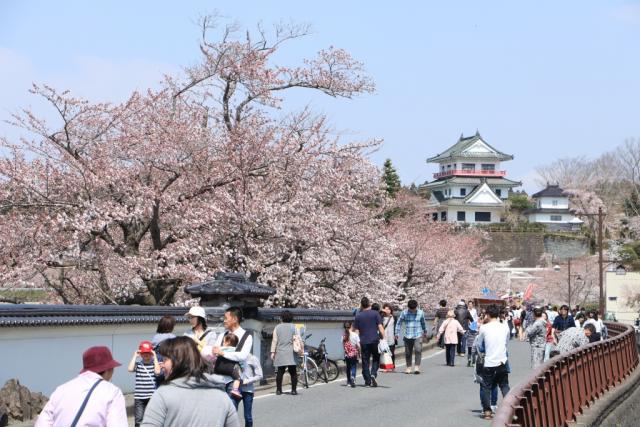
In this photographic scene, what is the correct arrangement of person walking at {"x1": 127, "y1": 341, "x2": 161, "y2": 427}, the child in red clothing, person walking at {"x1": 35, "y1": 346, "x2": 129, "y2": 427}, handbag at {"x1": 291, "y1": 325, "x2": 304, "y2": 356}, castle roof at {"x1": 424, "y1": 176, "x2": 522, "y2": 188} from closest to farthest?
person walking at {"x1": 35, "y1": 346, "x2": 129, "y2": 427}
person walking at {"x1": 127, "y1": 341, "x2": 161, "y2": 427}
handbag at {"x1": 291, "y1": 325, "x2": 304, "y2": 356}
the child in red clothing
castle roof at {"x1": 424, "y1": 176, "x2": 522, "y2": 188}

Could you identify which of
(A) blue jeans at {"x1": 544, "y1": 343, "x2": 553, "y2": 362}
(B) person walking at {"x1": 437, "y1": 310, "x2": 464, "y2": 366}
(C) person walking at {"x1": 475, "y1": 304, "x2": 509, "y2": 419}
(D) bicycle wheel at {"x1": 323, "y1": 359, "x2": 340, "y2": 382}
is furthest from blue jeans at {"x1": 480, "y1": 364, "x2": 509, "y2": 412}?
(B) person walking at {"x1": 437, "y1": 310, "x2": 464, "y2": 366}

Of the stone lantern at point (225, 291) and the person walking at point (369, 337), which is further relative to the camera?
the person walking at point (369, 337)

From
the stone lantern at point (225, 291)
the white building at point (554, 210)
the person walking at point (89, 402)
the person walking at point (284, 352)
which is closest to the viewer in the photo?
the person walking at point (89, 402)

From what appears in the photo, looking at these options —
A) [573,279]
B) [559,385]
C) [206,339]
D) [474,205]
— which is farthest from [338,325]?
[474,205]

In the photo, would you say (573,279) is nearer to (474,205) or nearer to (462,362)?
(474,205)

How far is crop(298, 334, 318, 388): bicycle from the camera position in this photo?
62.7 ft

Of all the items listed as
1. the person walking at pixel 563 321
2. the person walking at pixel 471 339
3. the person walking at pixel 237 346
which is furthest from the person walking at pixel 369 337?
the person walking at pixel 237 346

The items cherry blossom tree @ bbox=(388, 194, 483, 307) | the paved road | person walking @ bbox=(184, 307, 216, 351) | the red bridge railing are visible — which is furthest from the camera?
cherry blossom tree @ bbox=(388, 194, 483, 307)

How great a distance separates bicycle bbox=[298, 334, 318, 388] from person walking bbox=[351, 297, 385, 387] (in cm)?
104

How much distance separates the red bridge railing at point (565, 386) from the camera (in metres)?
8.60

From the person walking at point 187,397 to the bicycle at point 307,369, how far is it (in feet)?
42.3

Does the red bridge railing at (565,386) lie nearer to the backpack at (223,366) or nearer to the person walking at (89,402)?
the person walking at (89,402)

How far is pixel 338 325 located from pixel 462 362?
4256 mm

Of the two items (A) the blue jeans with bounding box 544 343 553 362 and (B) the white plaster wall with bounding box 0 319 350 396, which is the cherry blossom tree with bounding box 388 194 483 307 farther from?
(B) the white plaster wall with bounding box 0 319 350 396
